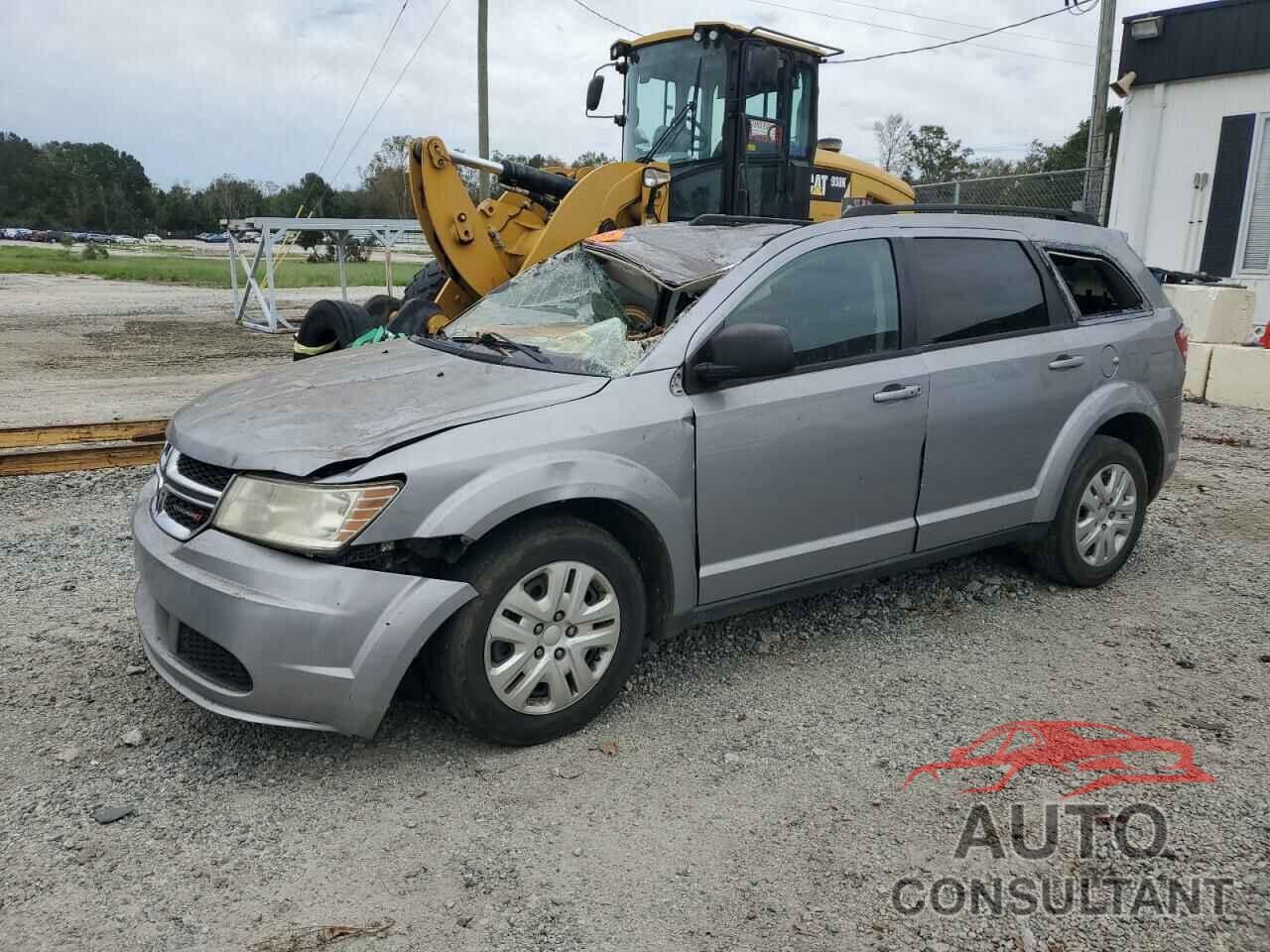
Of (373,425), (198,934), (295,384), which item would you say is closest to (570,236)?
(295,384)

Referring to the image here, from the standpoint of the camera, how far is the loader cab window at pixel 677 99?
29.8 feet

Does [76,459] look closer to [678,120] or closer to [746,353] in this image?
[746,353]

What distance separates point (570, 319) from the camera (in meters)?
4.14

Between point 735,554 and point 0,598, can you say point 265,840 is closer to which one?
point 735,554

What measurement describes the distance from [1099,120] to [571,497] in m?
14.4

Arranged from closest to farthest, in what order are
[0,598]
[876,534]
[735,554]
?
[735,554], [876,534], [0,598]

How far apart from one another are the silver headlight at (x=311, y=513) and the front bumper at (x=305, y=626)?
0.05 meters

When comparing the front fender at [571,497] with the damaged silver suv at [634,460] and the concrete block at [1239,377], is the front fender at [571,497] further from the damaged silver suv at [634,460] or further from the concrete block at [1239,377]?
the concrete block at [1239,377]

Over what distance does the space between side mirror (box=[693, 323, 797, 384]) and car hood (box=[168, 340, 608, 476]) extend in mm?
389

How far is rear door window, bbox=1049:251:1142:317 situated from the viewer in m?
4.84

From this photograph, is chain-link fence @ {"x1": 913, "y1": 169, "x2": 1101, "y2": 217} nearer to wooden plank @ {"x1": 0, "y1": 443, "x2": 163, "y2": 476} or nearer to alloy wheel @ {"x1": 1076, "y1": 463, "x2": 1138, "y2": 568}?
alloy wheel @ {"x1": 1076, "y1": 463, "x2": 1138, "y2": 568}

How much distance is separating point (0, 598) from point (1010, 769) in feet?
14.2

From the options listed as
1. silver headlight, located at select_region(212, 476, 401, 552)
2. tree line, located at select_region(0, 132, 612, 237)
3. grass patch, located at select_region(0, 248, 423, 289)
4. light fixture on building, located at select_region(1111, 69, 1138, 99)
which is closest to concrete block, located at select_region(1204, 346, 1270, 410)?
light fixture on building, located at select_region(1111, 69, 1138, 99)

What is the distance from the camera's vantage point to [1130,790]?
3.15m
